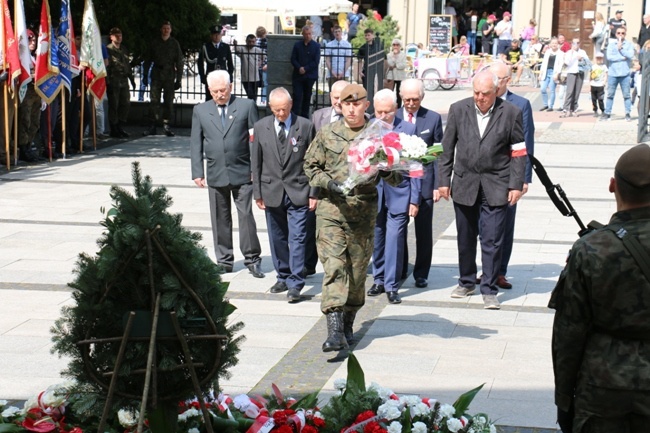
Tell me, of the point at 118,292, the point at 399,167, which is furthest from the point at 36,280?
the point at 118,292

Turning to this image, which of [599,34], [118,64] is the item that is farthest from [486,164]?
[599,34]

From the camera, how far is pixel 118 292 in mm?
4430

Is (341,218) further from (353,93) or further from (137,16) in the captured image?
(137,16)

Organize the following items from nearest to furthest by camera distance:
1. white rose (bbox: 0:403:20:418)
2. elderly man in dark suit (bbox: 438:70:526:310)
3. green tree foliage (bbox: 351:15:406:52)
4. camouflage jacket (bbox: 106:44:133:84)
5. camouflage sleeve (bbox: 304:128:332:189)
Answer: white rose (bbox: 0:403:20:418) → camouflage sleeve (bbox: 304:128:332:189) → elderly man in dark suit (bbox: 438:70:526:310) → camouflage jacket (bbox: 106:44:133:84) → green tree foliage (bbox: 351:15:406:52)

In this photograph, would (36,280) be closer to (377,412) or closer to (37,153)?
(377,412)

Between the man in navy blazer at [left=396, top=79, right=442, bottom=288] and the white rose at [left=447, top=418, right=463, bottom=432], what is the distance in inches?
167

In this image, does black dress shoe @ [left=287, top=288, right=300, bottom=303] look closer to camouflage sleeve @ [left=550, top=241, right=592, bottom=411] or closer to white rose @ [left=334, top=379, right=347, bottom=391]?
white rose @ [left=334, top=379, right=347, bottom=391]

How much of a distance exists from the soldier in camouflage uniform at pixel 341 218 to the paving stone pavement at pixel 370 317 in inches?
15.0

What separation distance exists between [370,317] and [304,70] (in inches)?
470

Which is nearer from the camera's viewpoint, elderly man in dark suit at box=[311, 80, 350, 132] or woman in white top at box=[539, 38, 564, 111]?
elderly man in dark suit at box=[311, 80, 350, 132]

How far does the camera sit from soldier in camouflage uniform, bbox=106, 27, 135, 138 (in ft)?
63.6

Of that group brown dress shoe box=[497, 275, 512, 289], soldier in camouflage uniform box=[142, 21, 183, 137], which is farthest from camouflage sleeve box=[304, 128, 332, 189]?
soldier in camouflage uniform box=[142, 21, 183, 137]

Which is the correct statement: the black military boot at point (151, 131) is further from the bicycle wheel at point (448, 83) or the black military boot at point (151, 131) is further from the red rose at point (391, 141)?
the red rose at point (391, 141)

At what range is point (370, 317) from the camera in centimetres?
861
